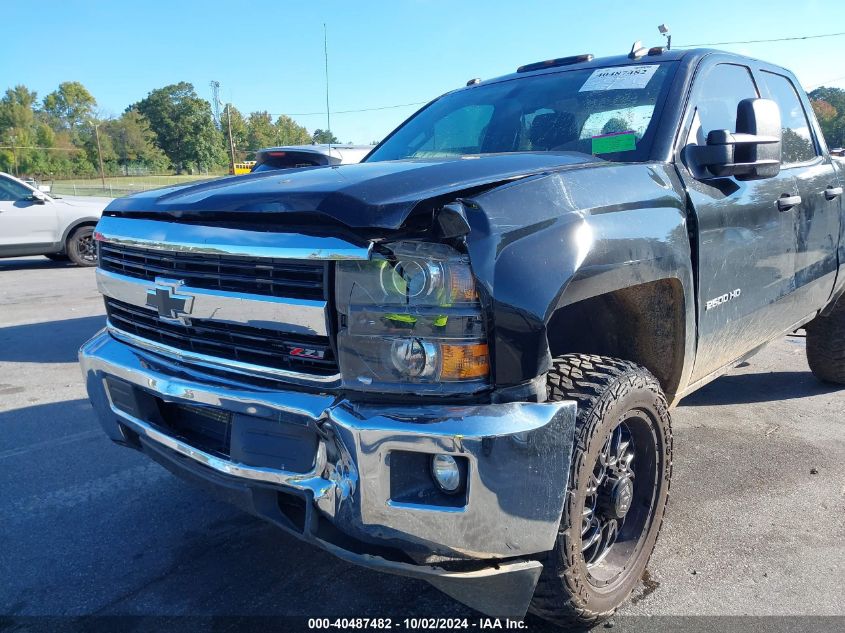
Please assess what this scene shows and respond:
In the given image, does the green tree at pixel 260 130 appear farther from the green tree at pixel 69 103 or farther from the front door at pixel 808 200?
the front door at pixel 808 200

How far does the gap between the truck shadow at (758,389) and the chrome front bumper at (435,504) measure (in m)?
3.10

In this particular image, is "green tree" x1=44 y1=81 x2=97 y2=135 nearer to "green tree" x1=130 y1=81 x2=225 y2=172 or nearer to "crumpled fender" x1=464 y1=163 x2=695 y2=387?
"green tree" x1=130 y1=81 x2=225 y2=172

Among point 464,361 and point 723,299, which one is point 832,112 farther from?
point 464,361

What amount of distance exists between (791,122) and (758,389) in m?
1.94

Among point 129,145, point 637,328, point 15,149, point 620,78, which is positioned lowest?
point 637,328

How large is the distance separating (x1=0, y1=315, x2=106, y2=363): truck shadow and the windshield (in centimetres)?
376

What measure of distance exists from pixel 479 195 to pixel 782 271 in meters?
2.07

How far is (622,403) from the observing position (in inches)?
82.3

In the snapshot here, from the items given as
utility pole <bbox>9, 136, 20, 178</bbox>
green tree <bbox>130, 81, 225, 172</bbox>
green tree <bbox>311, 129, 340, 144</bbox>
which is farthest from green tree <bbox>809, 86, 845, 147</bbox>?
green tree <bbox>130, 81, 225, 172</bbox>

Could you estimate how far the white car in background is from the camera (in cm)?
1058

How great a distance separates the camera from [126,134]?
85.4 meters

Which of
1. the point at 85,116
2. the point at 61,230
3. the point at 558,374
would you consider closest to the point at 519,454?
the point at 558,374

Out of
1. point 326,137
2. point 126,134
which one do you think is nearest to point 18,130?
point 126,134

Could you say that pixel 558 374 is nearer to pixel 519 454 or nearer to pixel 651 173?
pixel 519 454
